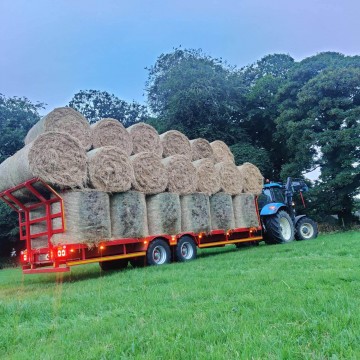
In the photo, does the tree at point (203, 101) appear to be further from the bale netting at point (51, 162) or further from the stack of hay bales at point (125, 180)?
the bale netting at point (51, 162)

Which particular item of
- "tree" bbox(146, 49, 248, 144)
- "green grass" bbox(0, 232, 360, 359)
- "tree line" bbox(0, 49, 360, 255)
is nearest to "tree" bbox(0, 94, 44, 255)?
"tree line" bbox(0, 49, 360, 255)

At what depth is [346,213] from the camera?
2172 cm

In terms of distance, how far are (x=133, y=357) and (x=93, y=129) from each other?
8.69 meters

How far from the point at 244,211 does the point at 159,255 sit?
13.4ft

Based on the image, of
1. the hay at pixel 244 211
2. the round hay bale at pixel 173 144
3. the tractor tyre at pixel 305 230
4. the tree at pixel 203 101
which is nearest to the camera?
the round hay bale at pixel 173 144

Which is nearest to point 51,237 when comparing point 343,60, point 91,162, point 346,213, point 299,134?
point 91,162

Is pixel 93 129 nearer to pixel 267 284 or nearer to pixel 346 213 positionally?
pixel 267 284

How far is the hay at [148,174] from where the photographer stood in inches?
409

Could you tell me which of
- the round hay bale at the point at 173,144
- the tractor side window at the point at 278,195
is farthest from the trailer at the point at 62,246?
the tractor side window at the point at 278,195

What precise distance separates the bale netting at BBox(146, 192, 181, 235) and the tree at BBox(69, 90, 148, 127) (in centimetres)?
2159

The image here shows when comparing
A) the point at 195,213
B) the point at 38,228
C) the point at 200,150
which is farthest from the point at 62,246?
the point at 200,150

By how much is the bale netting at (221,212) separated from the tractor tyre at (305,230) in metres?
4.21

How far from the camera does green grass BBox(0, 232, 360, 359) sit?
9.91 ft

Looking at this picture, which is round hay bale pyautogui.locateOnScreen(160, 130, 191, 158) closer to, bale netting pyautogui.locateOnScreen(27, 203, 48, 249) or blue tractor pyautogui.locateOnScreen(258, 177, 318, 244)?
blue tractor pyautogui.locateOnScreen(258, 177, 318, 244)
